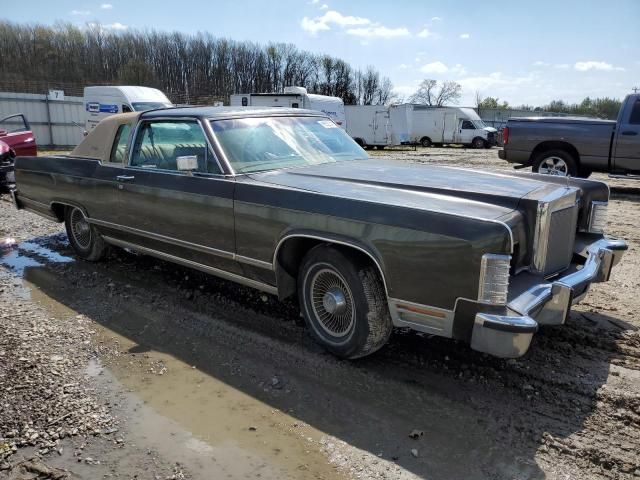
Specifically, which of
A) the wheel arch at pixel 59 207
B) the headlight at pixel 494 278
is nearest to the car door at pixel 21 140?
the wheel arch at pixel 59 207

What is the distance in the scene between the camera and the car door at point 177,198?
4.19m

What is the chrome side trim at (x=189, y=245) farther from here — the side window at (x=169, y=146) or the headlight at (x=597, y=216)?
the headlight at (x=597, y=216)

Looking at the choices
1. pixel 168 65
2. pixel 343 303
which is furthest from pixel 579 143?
pixel 168 65

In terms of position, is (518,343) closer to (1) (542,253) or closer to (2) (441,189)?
(1) (542,253)

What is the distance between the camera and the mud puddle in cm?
270

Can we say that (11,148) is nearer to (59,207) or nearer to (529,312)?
(59,207)

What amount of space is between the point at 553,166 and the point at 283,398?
32.5 ft

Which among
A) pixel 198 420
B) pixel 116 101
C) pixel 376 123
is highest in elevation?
pixel 116 101

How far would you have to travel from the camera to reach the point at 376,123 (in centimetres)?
2912

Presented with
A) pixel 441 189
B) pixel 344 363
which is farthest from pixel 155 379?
pixel 441 189

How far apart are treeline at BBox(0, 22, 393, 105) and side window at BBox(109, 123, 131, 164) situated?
37716 millimetres

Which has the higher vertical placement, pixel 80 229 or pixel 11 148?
pixel 11 148

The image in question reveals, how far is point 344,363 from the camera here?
3.68m

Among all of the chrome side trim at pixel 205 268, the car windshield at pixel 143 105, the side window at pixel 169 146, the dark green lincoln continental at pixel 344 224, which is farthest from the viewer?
the car windshield at pixel 143 105
